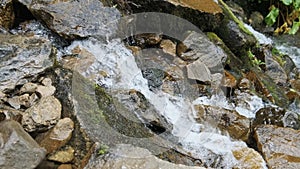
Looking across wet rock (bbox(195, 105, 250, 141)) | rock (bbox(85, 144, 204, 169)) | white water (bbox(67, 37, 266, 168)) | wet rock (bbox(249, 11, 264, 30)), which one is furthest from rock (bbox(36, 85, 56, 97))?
wet rock (bbox(249, 11, 264, 30))

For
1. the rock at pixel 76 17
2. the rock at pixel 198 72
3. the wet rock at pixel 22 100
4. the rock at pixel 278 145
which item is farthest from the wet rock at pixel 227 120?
the wet rock at pixel 22 100

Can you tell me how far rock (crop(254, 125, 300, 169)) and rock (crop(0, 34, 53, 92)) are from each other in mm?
2022

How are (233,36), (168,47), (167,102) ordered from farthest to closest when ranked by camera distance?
1. (233,36)
2. (168,47)
3. (167,102)

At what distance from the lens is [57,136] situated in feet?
7.13

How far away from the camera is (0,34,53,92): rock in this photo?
2591 mm

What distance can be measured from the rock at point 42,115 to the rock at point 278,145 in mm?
1888

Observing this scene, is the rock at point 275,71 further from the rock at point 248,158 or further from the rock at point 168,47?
the rock at point 248,158

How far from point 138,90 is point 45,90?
1.18 metres

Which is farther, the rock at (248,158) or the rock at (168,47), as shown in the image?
the rock at (168,47)

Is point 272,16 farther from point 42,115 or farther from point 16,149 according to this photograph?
point 16,149

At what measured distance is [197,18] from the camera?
428 cm

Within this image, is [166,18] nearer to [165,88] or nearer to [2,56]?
[165,88]

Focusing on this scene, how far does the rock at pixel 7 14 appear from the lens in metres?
3.22

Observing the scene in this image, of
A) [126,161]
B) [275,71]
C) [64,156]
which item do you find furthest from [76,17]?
[275,71]
